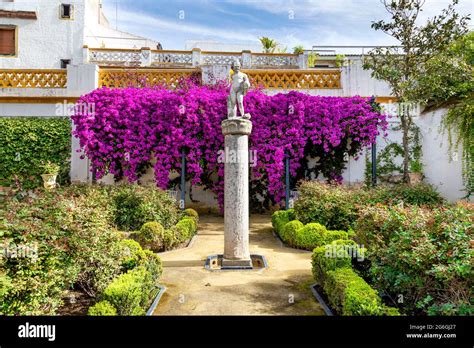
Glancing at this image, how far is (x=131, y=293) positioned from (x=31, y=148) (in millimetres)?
10092

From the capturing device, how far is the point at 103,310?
3766 millimetres

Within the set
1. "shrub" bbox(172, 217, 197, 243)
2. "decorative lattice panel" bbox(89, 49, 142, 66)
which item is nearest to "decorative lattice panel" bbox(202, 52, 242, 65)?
"decorative lattice panel" bbox(89, 49, 142, 66)

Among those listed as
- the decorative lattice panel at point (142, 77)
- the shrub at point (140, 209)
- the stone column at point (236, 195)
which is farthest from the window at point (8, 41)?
the stone column at point (236, 195)

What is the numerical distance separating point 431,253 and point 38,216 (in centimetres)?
504

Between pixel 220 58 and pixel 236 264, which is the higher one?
pixel 220 58

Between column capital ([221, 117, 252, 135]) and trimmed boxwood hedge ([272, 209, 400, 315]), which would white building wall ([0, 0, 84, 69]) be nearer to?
column capital ([221, 117, 252, 135])

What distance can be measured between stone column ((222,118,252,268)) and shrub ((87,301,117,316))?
113 inches

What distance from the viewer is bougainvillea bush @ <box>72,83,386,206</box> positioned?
1130cm

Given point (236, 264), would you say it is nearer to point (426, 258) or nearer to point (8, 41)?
point (426, 258)

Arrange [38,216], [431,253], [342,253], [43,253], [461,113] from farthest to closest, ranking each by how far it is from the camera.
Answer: [461,113] < [342,253] < [38,216] < [431,253] < [43,253]

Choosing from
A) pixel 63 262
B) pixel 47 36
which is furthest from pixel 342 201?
pixel 47 36

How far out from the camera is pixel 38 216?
15.4 ft
